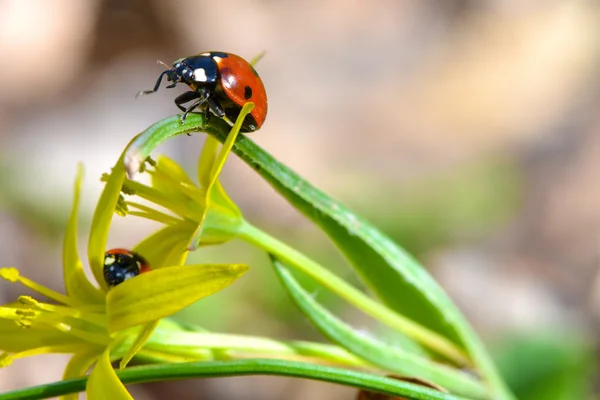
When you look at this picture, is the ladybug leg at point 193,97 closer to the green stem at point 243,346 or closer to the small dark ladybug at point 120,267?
the small dark ladybug at point 120,267

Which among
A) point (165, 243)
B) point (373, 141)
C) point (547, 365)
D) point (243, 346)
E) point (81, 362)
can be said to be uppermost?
point (373, 141)

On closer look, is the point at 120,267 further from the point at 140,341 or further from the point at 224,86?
the point at 224,86

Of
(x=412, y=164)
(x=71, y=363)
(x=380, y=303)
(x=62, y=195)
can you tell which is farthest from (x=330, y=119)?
(x=71, y=363)

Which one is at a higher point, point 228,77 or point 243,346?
point 228,77

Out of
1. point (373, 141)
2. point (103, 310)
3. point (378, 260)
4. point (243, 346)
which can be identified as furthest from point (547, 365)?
point (373, 141)

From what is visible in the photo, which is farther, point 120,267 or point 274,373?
point 120,267

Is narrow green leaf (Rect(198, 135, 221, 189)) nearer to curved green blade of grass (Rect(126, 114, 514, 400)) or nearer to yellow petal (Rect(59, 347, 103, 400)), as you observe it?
curved green blade of grass (Rect(126, 114, 514, 400))

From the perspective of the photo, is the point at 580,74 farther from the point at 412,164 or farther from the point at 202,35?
the point at 202,35
